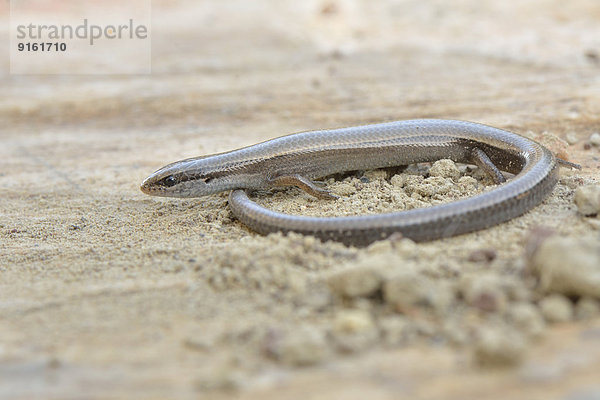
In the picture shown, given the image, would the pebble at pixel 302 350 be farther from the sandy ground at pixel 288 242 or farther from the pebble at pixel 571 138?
the pebble at pixel 571 138

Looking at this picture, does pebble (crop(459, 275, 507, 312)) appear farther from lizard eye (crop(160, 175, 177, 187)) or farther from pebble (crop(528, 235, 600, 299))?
lizard eye (crop(160, 175, 177, 187))

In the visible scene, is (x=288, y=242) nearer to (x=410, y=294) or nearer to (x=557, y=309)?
(x=410, y=294)

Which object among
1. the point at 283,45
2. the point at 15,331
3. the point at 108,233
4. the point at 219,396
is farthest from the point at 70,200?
the point at 283,45

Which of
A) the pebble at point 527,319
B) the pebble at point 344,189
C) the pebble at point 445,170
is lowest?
the pebble at point 344,189

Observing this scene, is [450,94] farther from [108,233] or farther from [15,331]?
[15,331]

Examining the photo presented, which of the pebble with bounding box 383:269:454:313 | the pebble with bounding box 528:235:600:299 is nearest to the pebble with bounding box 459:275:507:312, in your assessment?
the pebble with bounding box 383:269:454:313

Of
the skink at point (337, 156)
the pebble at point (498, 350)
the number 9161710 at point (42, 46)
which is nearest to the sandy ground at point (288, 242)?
the pebble at point (498, 350)

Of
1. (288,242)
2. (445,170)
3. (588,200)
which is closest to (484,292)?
(288,242)
